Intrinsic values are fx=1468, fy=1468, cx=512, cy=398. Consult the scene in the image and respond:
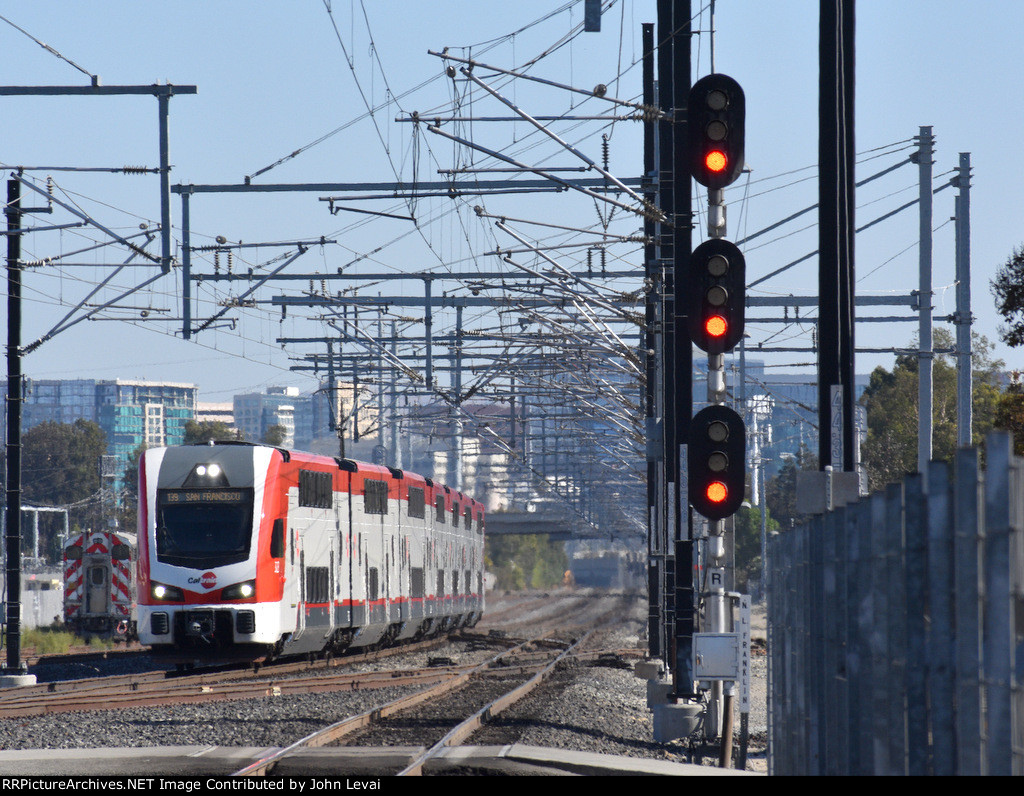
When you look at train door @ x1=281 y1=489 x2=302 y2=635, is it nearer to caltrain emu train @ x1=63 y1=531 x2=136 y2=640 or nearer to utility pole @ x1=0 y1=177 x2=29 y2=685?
utility pole @ x1=0 y1=177 x2=29 y2=685

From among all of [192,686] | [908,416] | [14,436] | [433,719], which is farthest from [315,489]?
[908,416]

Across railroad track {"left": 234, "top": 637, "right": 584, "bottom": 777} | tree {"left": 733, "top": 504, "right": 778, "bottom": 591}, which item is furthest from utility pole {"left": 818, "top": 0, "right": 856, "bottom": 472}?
tree {"left": 733, "top": 504, "right": 778, "bottom": 591}

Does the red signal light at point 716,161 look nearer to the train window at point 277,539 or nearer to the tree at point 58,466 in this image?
the train window at point 277,539

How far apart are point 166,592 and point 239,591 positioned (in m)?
1.14

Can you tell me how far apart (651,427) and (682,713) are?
8630 mm

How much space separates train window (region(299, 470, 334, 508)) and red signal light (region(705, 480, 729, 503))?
1261 cm

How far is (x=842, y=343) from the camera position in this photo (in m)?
12.8

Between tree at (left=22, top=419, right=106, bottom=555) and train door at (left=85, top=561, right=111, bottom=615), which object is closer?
train door at (left=85, top=561, right=111, bottom=615)

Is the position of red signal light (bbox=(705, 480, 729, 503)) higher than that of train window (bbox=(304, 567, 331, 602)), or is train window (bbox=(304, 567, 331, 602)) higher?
red signal light (bbox=(705, 480, 729, 503))

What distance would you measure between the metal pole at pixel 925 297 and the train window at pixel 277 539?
10321mm

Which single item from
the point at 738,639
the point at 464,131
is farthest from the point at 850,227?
the point at 464,131

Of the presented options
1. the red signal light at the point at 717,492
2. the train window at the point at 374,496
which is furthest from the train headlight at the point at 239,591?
the red signal light at the point at 717,492

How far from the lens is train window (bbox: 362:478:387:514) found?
28109 millimetres

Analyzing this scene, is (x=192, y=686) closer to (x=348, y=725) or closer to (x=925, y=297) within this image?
(x=348, y=725)
